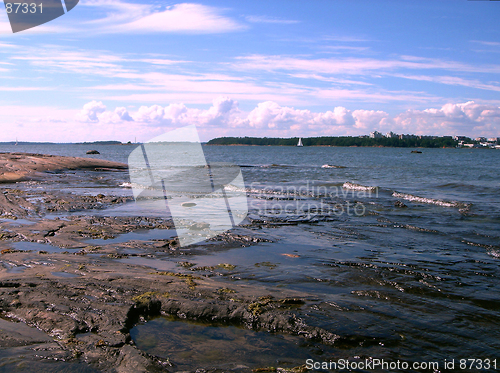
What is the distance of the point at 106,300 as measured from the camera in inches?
188

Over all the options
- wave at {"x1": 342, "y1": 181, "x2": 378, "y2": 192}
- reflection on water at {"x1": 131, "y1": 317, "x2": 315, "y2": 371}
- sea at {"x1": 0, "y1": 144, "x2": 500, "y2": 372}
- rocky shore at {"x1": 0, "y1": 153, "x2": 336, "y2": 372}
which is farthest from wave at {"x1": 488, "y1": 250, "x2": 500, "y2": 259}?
wave at {"x1": 342, "y1": 181, "x2": 378, "y2": 192}

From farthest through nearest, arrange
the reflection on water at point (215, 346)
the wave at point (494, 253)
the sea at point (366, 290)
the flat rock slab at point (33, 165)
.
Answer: the flat rock slab at point (33, 165)
the wave at point (494, 253)
the sea at point (366, 290)
the reflection on water at point (215, 346)

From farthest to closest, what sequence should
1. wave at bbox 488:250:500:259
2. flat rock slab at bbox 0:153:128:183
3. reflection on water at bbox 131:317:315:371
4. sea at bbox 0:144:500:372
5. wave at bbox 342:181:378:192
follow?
1. wave at bbox 342:181:378:192
2. flat rock slab at bbox 0:153:128:183
3. wave at bbox 488:250:500:259
4. sea at bbox 0:144:500:372
5. reflection on water at bbox 131:317:315:371

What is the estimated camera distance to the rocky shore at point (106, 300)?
3639mm

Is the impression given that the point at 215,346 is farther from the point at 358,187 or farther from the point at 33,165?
the point at 33,165

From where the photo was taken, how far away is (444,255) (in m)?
7.80

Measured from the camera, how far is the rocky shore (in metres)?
3.64

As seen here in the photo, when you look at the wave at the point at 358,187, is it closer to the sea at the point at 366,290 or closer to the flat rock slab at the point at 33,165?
the sea at the point at 366,290

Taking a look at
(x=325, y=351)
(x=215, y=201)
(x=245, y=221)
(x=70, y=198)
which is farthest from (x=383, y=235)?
(x=70, y=198)

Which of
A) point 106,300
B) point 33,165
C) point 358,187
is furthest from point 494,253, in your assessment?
point 33,165

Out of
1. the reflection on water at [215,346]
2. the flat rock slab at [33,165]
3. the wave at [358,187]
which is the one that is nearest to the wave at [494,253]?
the reflection on water at [215,346]

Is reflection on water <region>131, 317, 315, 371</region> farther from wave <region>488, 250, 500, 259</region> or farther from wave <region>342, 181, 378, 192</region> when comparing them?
wave <region>342, 181, 378, 192</region>

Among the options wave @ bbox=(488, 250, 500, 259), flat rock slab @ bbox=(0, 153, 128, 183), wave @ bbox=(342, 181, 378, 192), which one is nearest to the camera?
wave @ bbox=(488, 250, 500, 259)

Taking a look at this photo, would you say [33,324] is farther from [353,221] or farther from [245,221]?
[353,221]
